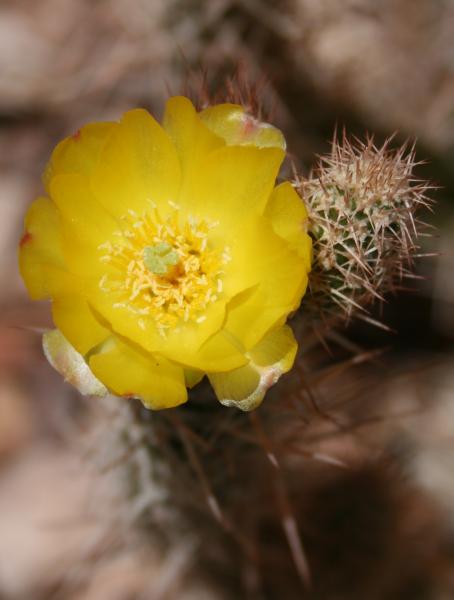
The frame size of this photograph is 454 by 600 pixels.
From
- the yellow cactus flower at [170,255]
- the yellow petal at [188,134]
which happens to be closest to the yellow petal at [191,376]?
the yellow cactus flower at [170,255]

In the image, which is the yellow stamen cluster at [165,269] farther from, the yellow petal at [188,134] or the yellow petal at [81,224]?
the yellow petal at [188,134]

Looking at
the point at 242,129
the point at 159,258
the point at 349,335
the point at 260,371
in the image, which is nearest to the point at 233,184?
the point at 242,129

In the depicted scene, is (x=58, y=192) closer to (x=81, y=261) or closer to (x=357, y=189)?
(x=81, y=261)

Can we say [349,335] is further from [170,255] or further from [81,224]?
[81,224]

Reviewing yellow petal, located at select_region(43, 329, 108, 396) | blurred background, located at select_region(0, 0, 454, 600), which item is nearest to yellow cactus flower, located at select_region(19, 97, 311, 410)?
yellow petal, located at select_region(43, 329, 108, 396)

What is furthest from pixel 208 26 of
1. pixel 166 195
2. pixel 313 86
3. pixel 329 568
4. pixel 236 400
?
pixel 329 568

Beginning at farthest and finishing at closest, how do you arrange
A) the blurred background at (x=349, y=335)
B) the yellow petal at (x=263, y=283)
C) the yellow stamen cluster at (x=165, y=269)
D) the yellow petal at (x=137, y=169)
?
the blurred background at (x=349, y=335), the yellow stamen cluster at (x=165, y=269), the yellow petal at (x=137, y=169), the yellow petal at (x=263, y=283)

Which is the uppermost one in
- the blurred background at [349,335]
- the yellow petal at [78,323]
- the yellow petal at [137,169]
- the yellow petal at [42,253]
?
the yellow petal at [137,169]

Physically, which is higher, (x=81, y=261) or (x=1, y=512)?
(x=81, y=261)
